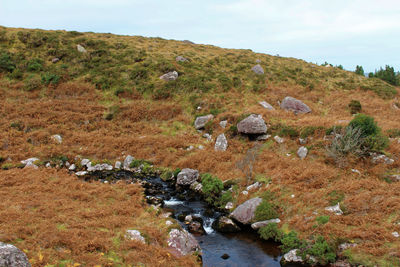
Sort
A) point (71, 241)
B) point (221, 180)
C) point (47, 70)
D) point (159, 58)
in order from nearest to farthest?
1. point (71, 241)
2. point (221, 180)
3. point (47, 70)
4. point (159, 58)

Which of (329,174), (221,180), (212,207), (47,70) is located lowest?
(212,207)

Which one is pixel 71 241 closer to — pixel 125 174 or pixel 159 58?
pixel 125 174

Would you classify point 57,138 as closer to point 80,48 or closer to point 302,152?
point 302,152

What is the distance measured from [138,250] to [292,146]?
16.2 m

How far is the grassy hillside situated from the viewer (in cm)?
1384

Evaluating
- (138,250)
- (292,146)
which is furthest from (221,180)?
(138,250)

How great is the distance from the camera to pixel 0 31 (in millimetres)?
44844

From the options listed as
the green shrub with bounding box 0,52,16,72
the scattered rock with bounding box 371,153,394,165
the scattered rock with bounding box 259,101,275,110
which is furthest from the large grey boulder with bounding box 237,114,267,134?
the green shrub with bounding box 0,52,16,72

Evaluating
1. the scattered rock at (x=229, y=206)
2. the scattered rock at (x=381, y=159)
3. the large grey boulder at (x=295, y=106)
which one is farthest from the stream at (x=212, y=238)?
the large grey boulder at (x=295, y=106)

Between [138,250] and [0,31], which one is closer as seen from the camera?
[138,250]

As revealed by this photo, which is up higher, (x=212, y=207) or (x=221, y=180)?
(x=221, y=180)

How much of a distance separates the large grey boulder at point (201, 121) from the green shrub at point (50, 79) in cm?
2117

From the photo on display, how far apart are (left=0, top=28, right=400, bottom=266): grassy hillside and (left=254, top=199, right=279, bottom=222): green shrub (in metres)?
0.58

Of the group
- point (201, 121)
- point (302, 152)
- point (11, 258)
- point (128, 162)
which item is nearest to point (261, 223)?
point (302, 152)
